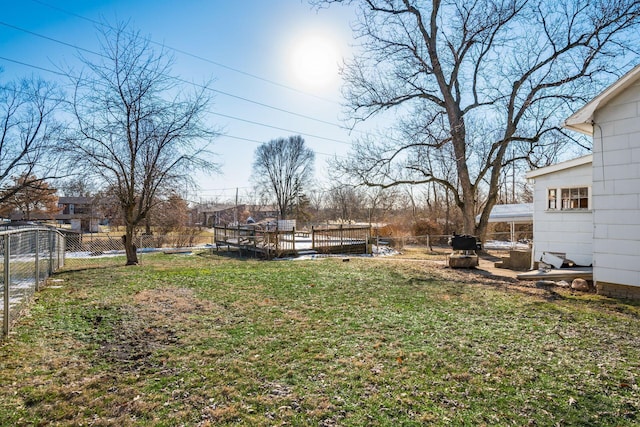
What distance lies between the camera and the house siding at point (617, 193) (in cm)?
640

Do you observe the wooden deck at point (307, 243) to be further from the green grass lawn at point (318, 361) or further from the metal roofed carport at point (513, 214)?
the metal roofed carport at point (513, 214)

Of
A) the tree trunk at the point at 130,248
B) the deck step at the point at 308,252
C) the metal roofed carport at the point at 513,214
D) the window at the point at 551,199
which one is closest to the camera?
the window at the point at 551,199

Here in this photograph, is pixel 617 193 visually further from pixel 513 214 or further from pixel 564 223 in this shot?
pixel 513 214

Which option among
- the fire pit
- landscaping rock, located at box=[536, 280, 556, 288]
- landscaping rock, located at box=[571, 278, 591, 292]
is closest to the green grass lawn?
landscaping rock, located at box=[571, 278, 591, 292]

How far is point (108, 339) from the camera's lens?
4.02 m

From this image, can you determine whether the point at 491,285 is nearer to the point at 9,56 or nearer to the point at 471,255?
the point at 471,255

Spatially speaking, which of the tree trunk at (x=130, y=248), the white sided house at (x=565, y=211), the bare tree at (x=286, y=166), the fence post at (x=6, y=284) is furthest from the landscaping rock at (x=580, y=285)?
the bare tree at (x=286, y=166)

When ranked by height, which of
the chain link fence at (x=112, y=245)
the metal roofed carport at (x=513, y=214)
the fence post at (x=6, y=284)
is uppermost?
the metal roofed carport at (x=513, y=214)

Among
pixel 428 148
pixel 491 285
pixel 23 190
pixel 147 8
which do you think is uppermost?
pixel 147 8

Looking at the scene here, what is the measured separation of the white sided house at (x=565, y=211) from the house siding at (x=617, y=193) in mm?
2196

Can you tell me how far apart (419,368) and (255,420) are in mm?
1681

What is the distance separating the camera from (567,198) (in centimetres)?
936

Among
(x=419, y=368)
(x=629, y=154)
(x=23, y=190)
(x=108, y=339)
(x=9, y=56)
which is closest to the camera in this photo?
(x=419, y=368)

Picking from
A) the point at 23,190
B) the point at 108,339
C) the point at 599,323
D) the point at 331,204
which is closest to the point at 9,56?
the point at 23,190
